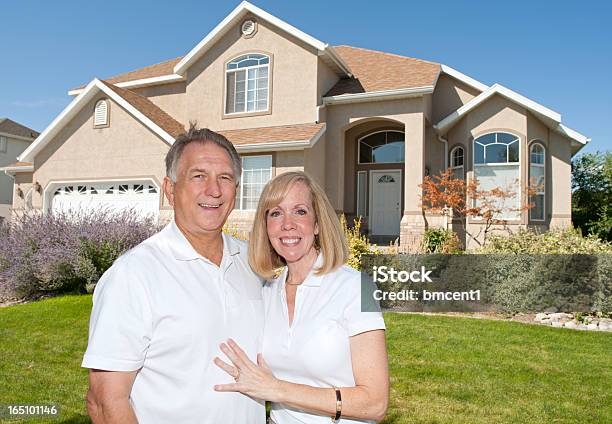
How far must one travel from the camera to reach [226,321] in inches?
93.4

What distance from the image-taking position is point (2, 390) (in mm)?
5652

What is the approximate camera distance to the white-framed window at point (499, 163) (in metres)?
15.9

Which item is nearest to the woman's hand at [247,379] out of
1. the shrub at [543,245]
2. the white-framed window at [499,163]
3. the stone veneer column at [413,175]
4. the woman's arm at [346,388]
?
the woman's arm at [346,388]

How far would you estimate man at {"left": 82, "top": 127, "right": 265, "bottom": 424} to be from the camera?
2.04 metres

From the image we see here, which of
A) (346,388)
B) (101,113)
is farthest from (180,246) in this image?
(101,113)

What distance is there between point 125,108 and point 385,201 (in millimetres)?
10187

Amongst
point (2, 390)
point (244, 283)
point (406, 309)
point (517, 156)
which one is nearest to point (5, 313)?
point (2, 390)

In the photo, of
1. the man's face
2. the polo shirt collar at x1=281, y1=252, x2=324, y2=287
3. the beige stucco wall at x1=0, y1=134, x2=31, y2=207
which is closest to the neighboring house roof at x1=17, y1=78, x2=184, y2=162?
the man's face

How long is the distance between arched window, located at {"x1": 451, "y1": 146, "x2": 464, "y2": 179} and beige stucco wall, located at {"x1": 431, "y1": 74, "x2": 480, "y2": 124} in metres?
1.45

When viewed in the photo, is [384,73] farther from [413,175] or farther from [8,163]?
[8,163]

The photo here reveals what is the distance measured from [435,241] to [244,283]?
42.7 ft

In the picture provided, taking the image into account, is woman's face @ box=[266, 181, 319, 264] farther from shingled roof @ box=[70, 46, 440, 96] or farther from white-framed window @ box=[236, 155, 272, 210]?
shingled roof @ box=[70, 46, 440, 96]

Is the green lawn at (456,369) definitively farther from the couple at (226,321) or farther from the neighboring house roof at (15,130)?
the neighboring house roof at (15,130)

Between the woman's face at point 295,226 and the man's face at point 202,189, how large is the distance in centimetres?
32
